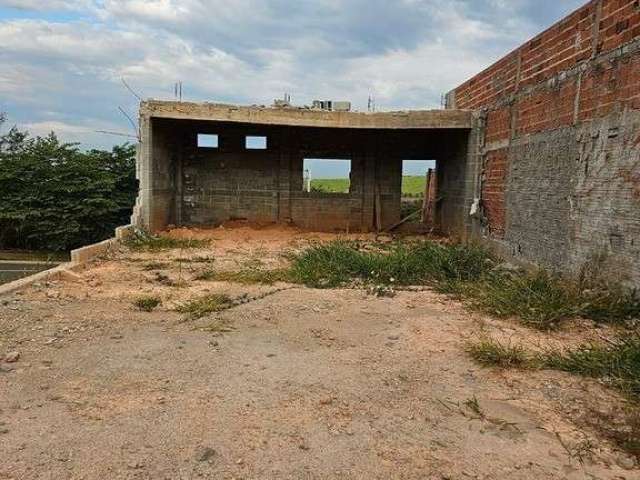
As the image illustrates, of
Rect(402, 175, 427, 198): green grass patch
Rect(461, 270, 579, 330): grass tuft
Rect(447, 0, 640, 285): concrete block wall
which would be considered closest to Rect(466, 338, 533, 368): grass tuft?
Rect(461, 270, 579, 330): grass tuft

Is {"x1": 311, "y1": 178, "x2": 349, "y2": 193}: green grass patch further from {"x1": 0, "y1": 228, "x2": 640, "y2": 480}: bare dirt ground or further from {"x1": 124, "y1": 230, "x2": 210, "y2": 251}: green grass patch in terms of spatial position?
{"x1": 0, "y1": 228, "x2": 640, "y2": 480}: bare dirt ground

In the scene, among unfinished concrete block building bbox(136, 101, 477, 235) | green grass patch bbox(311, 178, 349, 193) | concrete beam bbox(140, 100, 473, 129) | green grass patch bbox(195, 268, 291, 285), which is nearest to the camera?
green grass patch bbox(195, 268, 291, 285)

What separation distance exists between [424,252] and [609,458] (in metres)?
5.49

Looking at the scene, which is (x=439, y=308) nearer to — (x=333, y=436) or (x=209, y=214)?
(x=333, y=436)

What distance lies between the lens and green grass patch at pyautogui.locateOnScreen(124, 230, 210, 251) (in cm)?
1036

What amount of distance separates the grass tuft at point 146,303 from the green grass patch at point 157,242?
13.9 feet

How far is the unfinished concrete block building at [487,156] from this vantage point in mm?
5812

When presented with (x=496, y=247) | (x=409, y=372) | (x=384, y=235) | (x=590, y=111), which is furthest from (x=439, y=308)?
(x=384, y=235)

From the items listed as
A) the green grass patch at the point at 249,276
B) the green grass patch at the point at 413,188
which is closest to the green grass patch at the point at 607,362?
the green grass patch at the point at 249,276

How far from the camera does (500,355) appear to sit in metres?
4.25

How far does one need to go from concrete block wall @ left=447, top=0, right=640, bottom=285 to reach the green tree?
14.2 meters

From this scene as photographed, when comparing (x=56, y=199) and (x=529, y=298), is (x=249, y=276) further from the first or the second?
(x=56, y=199)

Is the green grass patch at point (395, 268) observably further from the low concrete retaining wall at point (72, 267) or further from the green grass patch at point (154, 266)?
the low concrete retaining wall at point (72, 267)

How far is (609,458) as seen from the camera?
2797 mm
